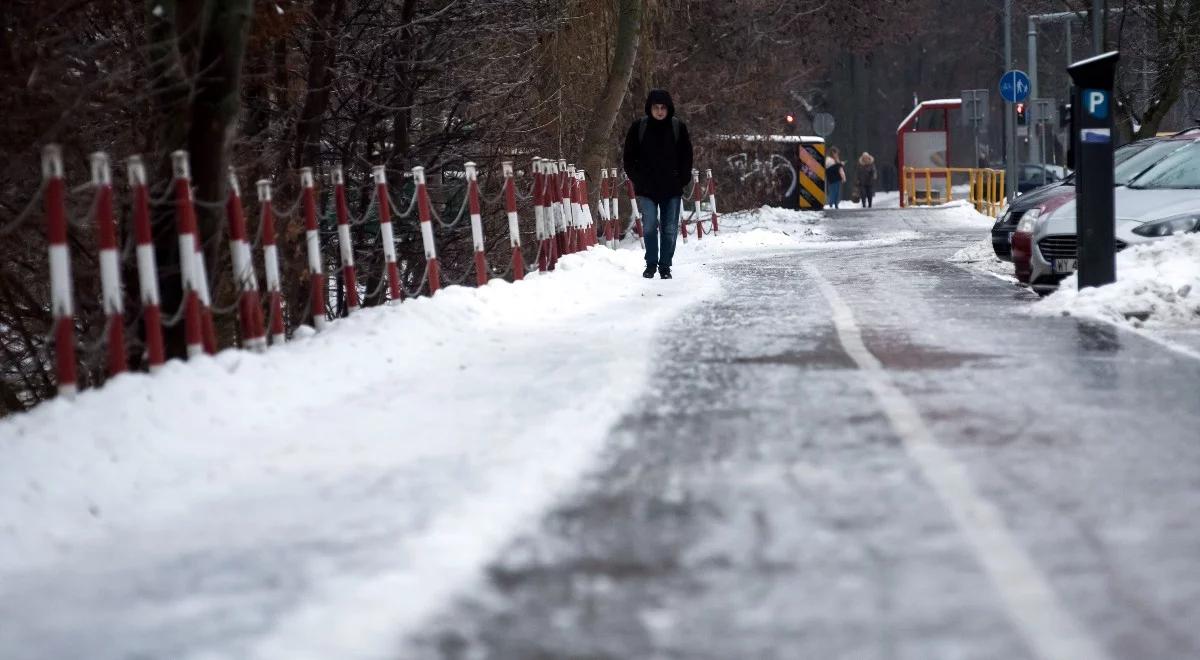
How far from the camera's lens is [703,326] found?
42.5 feet

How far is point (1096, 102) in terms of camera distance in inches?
557

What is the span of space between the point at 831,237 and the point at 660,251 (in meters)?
15.0

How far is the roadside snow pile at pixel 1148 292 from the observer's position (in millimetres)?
12922

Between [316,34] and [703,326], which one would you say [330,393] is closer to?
[703,326]

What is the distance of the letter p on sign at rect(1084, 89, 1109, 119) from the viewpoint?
1413 cm

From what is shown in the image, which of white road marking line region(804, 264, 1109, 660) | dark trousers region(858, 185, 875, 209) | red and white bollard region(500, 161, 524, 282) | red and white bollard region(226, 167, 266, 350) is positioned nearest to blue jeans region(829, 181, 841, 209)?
dark trousers region(858, 185, 875, 209)

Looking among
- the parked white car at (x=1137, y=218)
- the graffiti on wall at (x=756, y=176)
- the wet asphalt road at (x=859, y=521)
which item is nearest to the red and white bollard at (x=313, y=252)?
the wet asphalt road at (x=859, y=521)

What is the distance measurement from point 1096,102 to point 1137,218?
1884 millimetres

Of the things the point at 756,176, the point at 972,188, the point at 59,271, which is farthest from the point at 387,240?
the point at 972,188

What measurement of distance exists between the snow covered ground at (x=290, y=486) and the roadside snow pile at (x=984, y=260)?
30.5 feet

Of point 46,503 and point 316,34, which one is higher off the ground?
point 316,34

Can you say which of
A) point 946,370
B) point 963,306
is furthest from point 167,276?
point 963,306

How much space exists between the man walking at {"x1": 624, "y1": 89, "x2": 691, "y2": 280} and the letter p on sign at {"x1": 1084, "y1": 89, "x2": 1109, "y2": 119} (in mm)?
4911

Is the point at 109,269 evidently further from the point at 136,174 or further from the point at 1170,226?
the point at 1170,226
